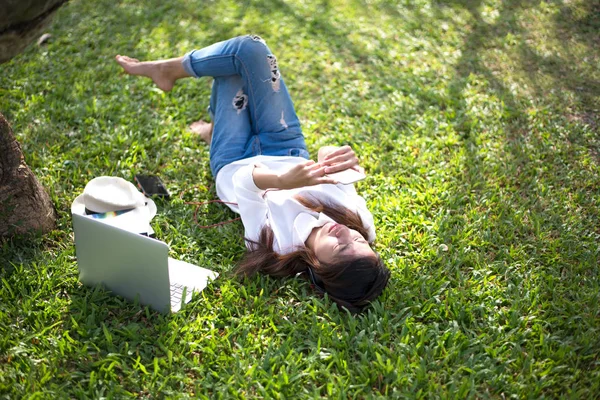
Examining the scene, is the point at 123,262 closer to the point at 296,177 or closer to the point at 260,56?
the point at 296,177

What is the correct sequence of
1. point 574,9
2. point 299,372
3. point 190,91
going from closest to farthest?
point 299,372 → point 190,91 → point 574,9

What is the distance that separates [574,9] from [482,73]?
69.3 inches

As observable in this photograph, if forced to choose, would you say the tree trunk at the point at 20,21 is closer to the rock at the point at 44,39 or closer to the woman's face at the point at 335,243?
the woman's face at the point at 335,243

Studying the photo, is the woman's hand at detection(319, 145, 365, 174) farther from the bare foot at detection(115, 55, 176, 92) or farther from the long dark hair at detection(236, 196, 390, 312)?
the bare foot at detection(115, 55, 176, 92)

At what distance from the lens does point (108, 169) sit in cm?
360

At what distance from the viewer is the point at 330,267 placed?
8.57 feet

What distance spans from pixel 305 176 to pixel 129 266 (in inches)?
36.0

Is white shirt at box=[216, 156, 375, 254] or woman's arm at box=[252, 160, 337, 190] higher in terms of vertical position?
woman's arm at box=[252, 160, 337, 190]

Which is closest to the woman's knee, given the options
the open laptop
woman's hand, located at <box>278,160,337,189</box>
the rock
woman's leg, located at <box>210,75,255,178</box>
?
woman's leg, located at <box>210,75,255,178</box>

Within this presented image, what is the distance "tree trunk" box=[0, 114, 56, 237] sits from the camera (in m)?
2.81

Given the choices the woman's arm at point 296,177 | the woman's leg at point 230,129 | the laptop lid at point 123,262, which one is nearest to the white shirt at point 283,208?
the woman's arm at point 296,177

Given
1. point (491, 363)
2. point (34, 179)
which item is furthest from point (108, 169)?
point (491, 363)

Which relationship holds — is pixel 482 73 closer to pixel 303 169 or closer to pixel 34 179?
pixel 303 169

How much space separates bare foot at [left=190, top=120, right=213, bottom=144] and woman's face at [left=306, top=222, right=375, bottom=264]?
1406 millimetres
